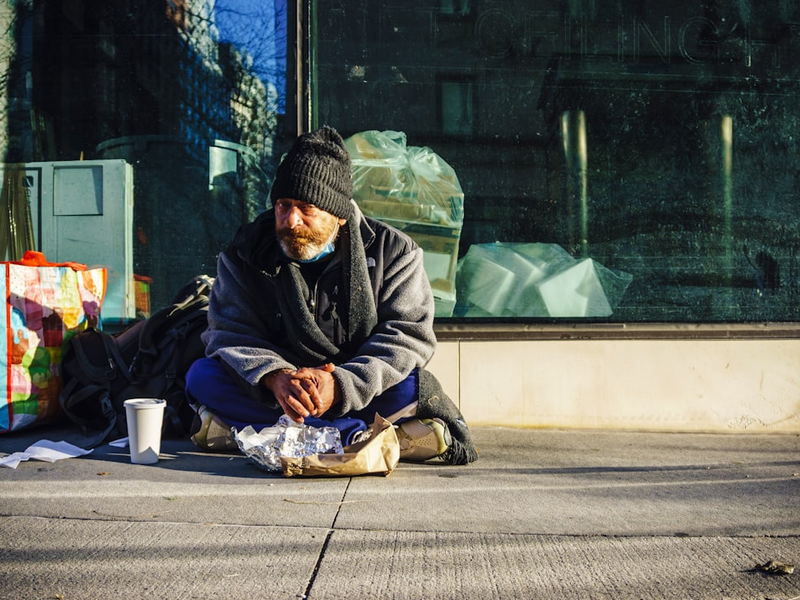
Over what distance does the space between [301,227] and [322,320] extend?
418mm

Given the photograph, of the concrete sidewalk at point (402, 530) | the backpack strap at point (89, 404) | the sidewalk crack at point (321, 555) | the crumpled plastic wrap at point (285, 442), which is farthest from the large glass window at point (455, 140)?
the sidewalk crack at point (321, 555)

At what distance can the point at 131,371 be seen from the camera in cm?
411

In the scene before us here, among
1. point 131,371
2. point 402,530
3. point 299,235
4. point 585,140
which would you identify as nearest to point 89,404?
point 131,371

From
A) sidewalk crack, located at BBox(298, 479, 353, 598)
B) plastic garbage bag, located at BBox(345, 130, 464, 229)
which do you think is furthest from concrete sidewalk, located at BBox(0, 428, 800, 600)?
plastic garbage bag, located at BBox(345, 130, 464, 229)

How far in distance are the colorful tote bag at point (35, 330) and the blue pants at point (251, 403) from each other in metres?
0.89

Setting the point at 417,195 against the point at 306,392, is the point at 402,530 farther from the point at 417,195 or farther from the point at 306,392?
the point at 417,195

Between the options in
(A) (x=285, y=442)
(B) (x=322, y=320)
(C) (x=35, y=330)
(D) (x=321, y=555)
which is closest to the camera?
(D) (x=321, y=555)

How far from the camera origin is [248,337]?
3.57 metres

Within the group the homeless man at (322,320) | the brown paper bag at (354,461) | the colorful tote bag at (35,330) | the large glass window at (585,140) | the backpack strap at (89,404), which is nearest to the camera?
the brown paper bag at (354,461)

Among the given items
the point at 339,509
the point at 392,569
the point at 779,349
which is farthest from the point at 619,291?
the point at 392,569

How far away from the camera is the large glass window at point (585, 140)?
469 centimetres

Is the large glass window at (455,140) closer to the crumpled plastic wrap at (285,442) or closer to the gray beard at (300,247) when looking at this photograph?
the gray beard at (300,247)

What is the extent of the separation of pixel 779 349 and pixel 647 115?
1.50 m

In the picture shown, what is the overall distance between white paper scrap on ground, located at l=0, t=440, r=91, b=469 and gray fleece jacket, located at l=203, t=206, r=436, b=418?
0.71 metres
